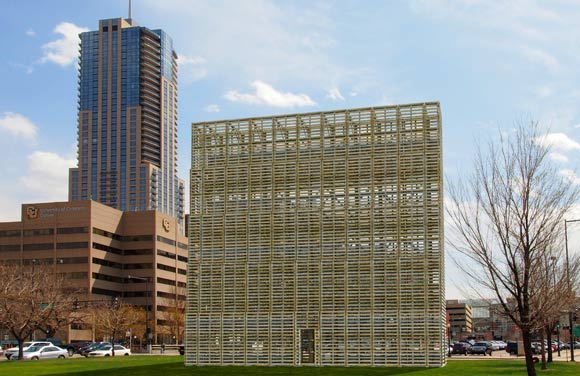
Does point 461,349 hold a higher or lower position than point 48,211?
lower

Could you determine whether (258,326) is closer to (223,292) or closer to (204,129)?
(223,292)

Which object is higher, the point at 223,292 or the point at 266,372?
the point at 223,292

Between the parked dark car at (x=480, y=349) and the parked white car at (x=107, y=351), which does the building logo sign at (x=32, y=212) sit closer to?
the parked white car at (x=107, y=351)

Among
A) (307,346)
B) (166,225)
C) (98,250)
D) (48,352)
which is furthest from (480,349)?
(166,225)

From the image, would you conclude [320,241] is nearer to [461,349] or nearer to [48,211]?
[461,349]

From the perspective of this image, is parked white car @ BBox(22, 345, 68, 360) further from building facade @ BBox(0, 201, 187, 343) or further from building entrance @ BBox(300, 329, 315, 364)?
building facade @ BBox(0, 201, 187, 343)

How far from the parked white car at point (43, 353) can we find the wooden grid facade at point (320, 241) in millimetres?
22681

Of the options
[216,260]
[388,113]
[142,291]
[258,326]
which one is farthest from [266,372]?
[142,291]

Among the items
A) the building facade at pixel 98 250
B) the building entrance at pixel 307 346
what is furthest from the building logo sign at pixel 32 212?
the building entrance at pixel 307 346

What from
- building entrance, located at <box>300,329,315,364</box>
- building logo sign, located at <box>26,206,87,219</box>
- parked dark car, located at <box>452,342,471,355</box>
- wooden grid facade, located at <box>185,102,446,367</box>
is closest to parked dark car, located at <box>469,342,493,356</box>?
parked dark car, located at <box>452,342,471,355</box>

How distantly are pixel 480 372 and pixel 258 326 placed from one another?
15.5 metres

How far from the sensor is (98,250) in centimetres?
14988

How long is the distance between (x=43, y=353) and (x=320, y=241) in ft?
106

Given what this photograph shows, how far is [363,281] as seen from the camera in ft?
165
